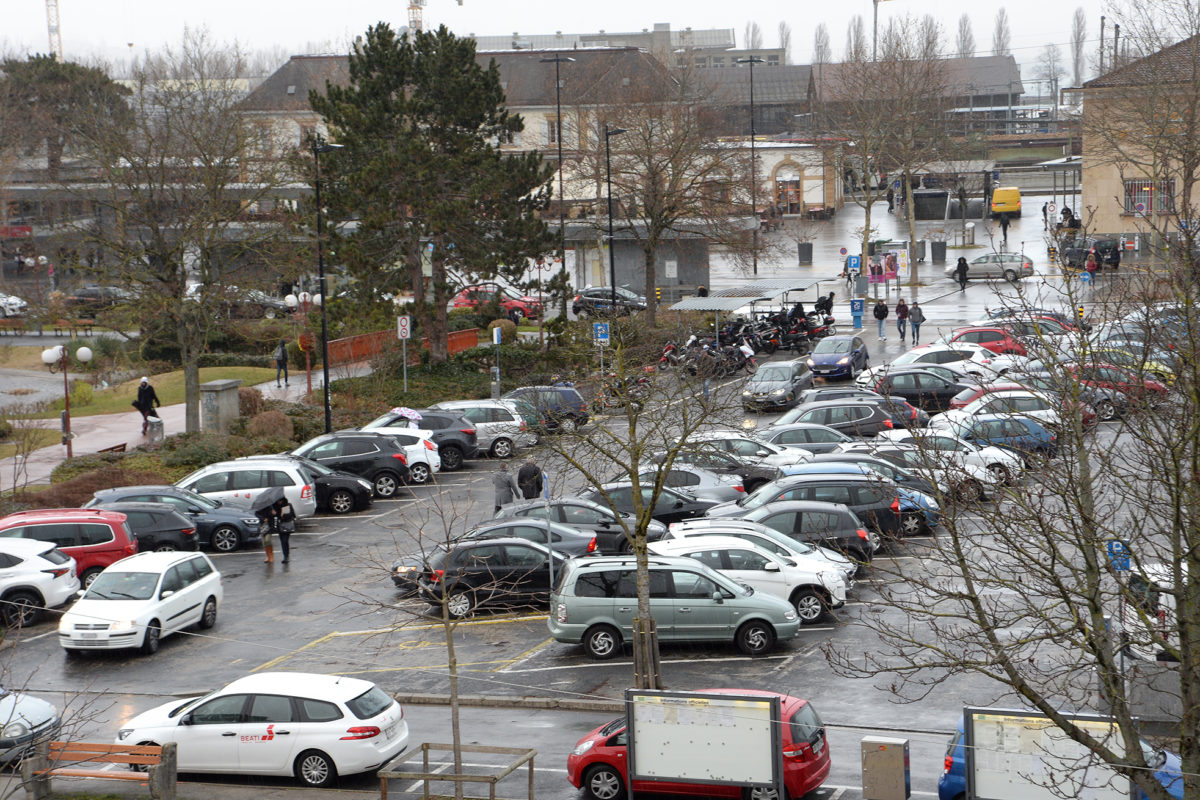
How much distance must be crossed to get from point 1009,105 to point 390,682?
124006 millimetres

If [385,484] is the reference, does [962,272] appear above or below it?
above

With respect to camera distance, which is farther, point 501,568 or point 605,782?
point 501,568

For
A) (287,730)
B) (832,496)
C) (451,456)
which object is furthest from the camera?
(451,456)

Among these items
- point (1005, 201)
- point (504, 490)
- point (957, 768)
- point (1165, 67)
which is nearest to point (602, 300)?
point (1165, 67)

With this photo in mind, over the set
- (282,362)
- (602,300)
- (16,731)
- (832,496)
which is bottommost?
(16,731)

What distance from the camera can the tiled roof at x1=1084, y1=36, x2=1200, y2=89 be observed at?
45469 mm

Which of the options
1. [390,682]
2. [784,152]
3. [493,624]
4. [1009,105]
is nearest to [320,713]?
[390,682]

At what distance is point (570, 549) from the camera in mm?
22875

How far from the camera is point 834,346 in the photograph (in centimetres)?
4112

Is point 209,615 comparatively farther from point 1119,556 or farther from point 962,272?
point 962,272

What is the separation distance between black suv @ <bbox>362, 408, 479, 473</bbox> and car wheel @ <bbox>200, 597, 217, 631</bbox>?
36.8 feet

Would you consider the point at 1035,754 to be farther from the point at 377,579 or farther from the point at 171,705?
the point at 377,579

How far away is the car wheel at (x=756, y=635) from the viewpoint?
1941 cm

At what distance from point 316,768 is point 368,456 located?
15841mm
